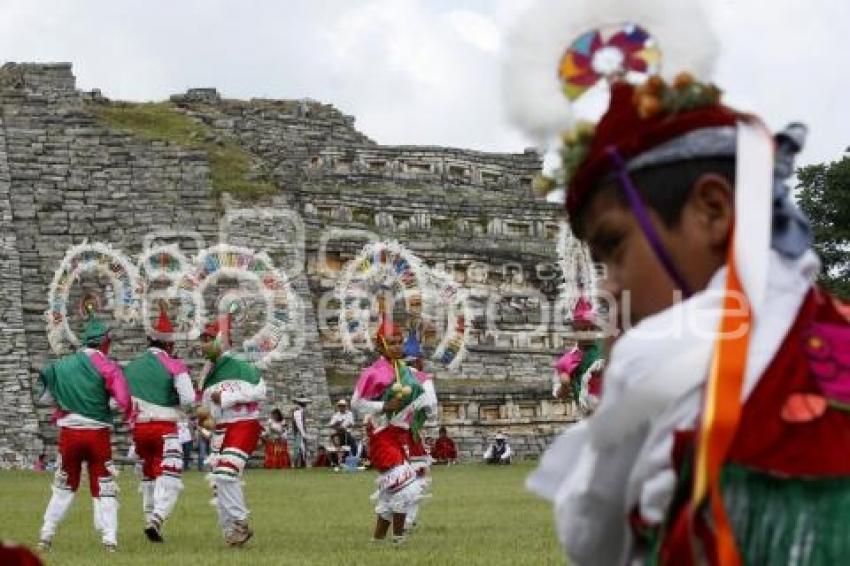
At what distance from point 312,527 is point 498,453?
18735 mm

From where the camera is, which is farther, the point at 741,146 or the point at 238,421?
the point at 238,421

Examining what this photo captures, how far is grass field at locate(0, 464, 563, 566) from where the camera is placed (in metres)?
11.5

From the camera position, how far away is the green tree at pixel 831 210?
45031 millimetres

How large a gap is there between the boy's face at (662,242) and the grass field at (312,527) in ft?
23.7

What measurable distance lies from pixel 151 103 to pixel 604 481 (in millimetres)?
48001

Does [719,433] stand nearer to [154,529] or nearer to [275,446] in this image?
[154,529]

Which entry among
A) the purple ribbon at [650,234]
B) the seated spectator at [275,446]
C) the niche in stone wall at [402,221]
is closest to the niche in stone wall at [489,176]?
the niche in stone wall at [402,221]

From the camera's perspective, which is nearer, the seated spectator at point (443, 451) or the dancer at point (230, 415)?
the dancer at point (230, 415)

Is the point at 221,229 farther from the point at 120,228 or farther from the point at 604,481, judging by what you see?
the point at 604,481

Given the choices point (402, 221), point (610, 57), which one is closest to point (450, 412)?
point (402, 221)

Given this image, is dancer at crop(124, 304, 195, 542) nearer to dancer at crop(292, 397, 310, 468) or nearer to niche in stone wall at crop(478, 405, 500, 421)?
dancer at crop(292, 397, 310, 468)

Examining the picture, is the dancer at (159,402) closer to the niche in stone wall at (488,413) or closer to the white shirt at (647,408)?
the white shirt at (647,408)

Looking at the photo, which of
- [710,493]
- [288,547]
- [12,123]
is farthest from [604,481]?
[12,123]

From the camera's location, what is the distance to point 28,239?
3584cm
